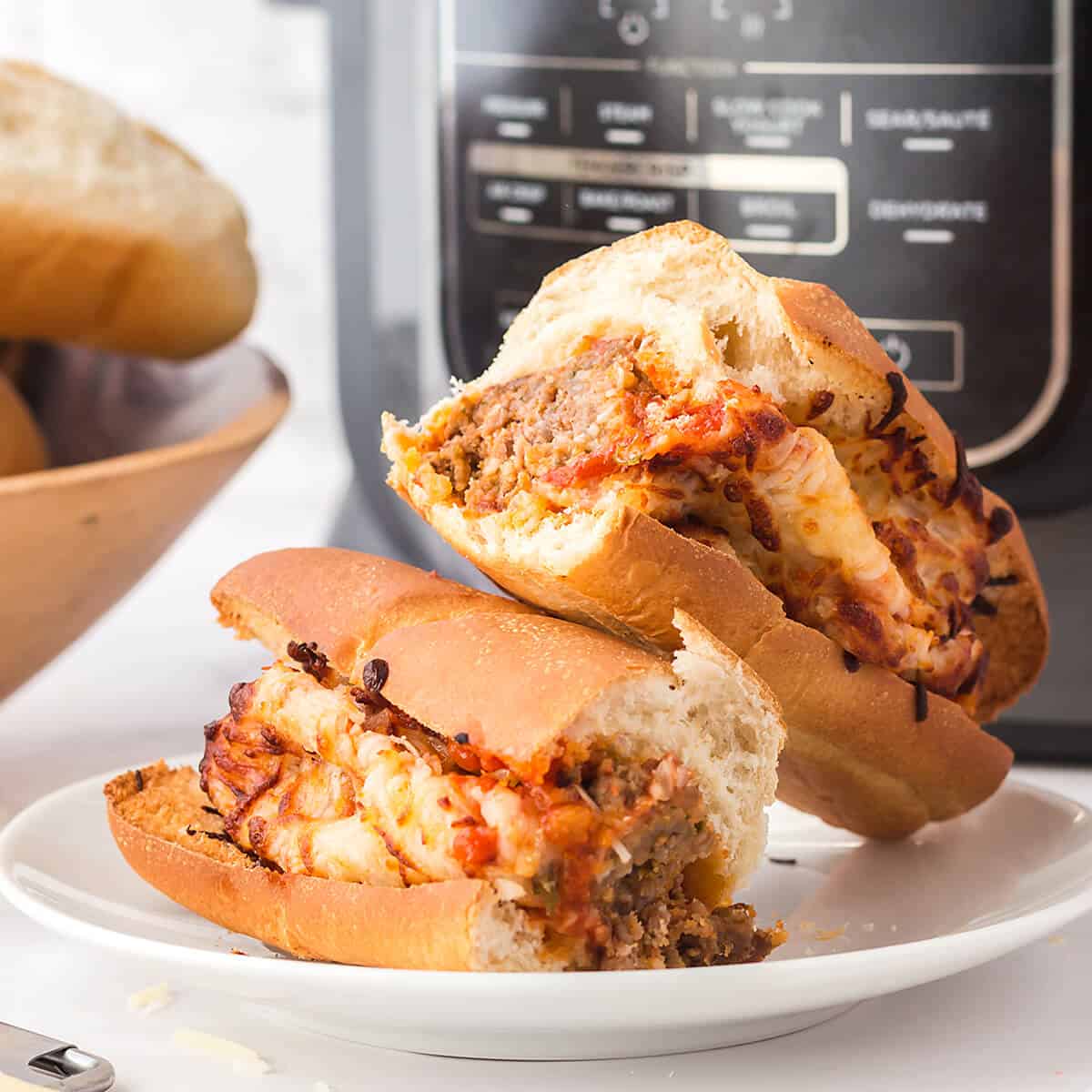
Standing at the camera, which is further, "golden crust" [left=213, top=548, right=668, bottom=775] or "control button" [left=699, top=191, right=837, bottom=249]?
"control button" [left=699, top=191, right=837, bottom=249]

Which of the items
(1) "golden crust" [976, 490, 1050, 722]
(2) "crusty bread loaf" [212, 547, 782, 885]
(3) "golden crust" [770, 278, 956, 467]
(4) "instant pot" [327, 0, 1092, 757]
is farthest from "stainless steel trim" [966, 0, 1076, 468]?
(2) "crusty bread loaf" [212, 547, 782, 885]

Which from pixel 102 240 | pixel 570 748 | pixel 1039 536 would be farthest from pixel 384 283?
pixel 570 748

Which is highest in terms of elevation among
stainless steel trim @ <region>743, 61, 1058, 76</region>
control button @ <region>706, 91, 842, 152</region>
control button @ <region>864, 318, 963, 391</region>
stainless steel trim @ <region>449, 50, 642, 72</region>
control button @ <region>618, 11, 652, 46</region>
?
control button @ <region>618, 11, 652, 46</region>

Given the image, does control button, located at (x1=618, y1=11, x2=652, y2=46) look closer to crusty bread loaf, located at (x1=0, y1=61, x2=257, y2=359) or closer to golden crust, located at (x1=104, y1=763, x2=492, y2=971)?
crusty bread loaf, located at (x1=0, y1=61, x2=257, y2=359)

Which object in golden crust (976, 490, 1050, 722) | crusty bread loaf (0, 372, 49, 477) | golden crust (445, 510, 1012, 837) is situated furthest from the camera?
crusty bread loaf (0, 372, 49, 477)

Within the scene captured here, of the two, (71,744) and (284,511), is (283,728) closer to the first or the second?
(71,744)

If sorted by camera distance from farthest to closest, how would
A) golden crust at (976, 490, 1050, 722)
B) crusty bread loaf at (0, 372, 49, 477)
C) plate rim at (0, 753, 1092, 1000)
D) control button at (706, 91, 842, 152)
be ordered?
1. crusty bread loaf at (0, 372, 49, 477)
2. control button at (706, 91, 842, 152)
3. golden crust at (976, 490, 1050, 722)
4. plate rim at (0, 753, 1092, 1000)

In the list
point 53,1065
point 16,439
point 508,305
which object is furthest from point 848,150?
point 53,1065

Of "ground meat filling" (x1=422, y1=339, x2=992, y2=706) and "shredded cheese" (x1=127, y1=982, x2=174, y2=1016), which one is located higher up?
"ground meat filling" (x1=422, y1=339, x2=992, y2=706)

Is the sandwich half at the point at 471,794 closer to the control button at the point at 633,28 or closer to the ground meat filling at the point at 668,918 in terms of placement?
the ground meat filling at the point at 668,918
